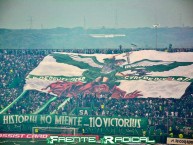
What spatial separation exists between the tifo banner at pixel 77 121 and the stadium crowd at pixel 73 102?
0.50 feet

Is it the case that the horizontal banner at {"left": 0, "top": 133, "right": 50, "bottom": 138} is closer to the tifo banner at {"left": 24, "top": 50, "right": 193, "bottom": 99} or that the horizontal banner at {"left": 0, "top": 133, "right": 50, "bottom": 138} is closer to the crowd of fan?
the crowd of fan

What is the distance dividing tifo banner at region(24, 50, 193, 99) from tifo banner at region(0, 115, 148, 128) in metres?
0.72

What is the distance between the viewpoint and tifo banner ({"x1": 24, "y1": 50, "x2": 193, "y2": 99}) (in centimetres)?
1055

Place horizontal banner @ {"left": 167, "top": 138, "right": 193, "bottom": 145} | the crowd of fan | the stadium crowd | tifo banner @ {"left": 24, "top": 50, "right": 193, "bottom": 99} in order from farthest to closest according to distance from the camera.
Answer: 1. the crowd of fan
2. tifo banner @ {"left": 24, "top": 50, "right": 193, "bottom": 99}
3. the stadium crowd
4. horizontal banner @ {"left": 167, "top": 138, "right": 193, "bottom": 145}

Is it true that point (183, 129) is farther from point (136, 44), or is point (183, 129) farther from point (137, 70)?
point (136, 44)

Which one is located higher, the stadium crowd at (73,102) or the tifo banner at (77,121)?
the stadium crowd at (73,102)

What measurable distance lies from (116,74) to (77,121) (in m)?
1.86

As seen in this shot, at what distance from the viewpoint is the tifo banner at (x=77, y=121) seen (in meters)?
10.5

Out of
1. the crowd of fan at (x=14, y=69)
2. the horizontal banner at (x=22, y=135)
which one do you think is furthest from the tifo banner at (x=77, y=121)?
the crowd of fan at (x=14, y=69)

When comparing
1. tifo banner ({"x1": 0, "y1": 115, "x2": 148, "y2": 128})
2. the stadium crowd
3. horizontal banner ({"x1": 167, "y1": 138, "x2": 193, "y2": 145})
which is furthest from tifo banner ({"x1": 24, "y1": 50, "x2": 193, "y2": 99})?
horizontal banner ({"x1": 167, "y1": 138, "x2": 193, "y2": 145})

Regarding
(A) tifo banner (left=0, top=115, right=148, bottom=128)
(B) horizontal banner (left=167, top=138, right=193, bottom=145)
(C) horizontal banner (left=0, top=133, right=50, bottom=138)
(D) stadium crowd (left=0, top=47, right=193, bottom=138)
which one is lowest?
(B) horizontal banner (left=167, top=138, right=193, bottom=145)

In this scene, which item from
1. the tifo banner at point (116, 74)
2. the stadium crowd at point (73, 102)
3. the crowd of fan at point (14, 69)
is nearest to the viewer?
the stadium crowd at point (73, 102)

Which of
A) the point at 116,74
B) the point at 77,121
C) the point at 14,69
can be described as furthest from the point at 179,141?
the point at 14,69

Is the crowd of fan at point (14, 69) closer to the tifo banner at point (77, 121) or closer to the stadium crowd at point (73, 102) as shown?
the stadium crowd at point (73, 102)
